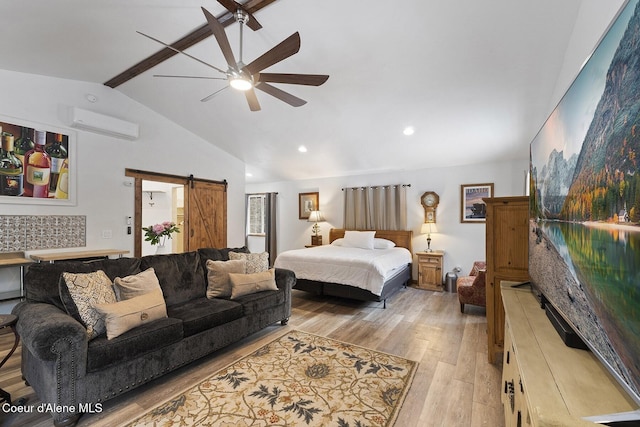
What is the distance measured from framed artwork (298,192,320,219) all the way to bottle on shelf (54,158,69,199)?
4.39 meters

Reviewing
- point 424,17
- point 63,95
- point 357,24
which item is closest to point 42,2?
point 63,95

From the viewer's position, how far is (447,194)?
537 cm

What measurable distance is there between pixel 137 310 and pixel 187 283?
797mm

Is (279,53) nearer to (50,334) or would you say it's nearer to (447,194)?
(50,334)

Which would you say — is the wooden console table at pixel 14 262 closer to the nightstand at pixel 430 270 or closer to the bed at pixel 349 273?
the bed at pixel 349 273

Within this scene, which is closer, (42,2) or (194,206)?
(42,2)

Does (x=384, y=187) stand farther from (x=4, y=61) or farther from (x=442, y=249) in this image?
(x=4, y=61)

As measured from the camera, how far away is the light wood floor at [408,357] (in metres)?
1.88

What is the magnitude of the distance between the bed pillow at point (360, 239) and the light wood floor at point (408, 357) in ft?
4.04

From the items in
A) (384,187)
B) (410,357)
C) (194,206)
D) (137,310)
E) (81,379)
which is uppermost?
(384,187)

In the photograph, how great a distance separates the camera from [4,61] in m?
3.18

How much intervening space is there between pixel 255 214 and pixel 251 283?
510cm

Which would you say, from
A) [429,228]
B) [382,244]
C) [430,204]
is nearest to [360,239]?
[382,244]

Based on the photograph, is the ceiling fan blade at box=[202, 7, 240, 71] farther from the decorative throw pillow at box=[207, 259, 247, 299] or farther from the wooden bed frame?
the wooden bed frame
